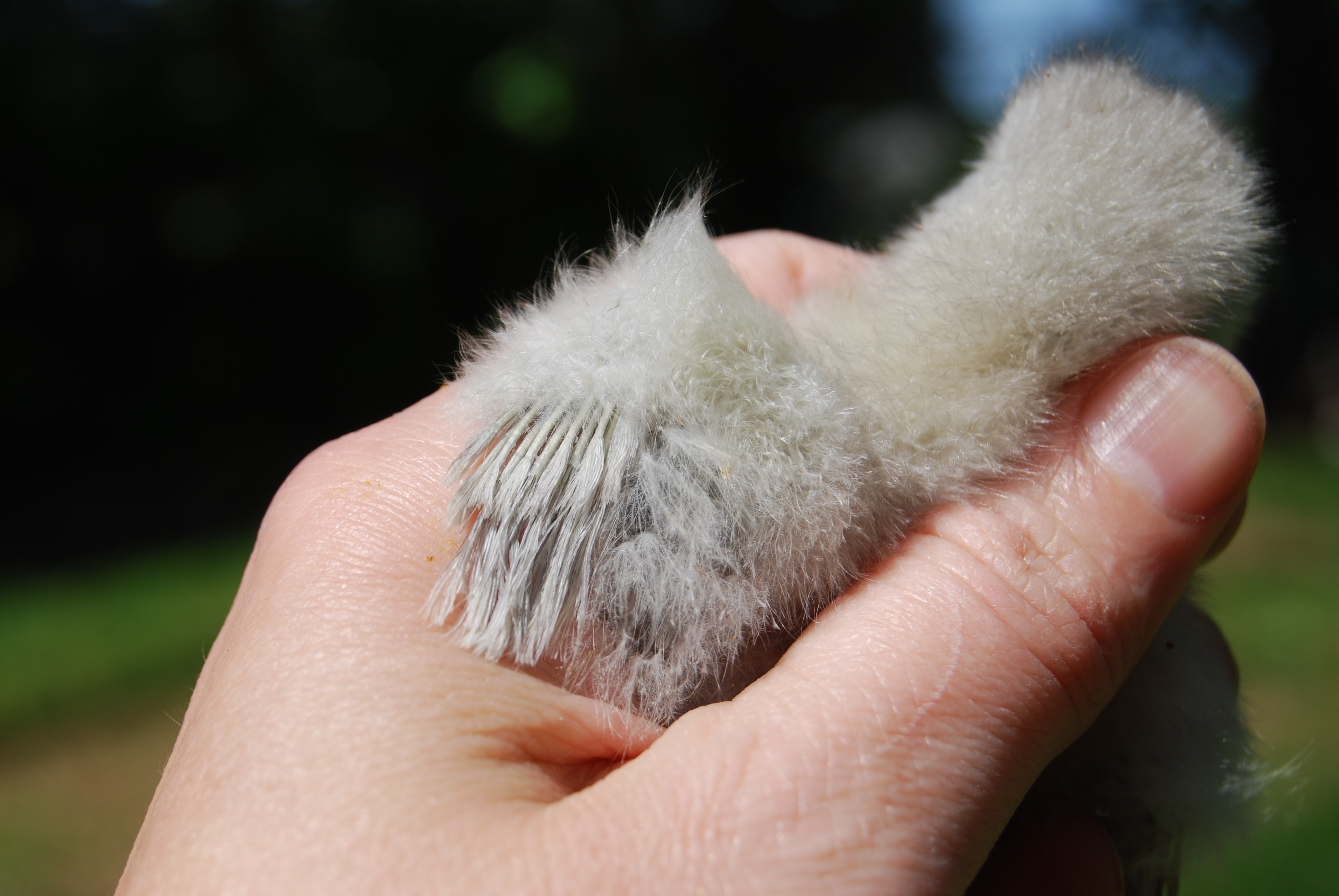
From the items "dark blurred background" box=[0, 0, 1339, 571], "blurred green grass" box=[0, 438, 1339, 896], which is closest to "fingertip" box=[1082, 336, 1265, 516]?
"blurred green grass" box=[0, 438, 1339, 896]

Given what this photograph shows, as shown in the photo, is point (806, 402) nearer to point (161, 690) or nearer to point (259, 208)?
point (161, 690)

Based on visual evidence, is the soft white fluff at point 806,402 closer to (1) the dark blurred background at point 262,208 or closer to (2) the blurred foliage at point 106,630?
(2) the blurred foliage at point 106,630

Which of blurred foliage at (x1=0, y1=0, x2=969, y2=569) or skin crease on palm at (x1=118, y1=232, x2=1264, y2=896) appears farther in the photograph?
blurred foliage at (x1=0, y1=0, x2=969, y2=569)

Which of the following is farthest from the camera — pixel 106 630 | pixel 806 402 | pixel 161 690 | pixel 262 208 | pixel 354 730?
pixel 262 208

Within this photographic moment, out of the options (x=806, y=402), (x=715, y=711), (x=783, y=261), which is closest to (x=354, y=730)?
(x=715, y=711)

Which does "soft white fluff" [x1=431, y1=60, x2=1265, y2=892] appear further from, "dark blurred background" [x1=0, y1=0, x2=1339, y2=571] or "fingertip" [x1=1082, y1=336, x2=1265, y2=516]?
"dark blurred background" [x1=0, y1=0, x2=1339, y2=571]

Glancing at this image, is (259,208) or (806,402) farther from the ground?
(259,208)
